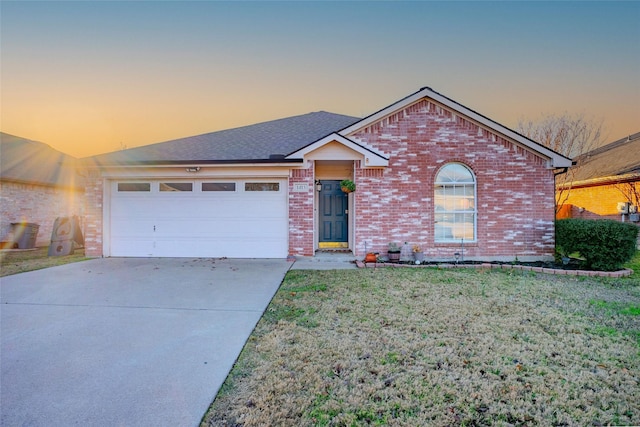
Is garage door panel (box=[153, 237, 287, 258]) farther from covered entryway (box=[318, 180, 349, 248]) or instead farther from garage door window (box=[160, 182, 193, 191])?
covered entryway (box=[318, 180, 349, 248])

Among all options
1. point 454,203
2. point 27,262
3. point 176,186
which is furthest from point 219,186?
point 454,203

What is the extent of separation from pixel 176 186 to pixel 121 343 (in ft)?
23.1

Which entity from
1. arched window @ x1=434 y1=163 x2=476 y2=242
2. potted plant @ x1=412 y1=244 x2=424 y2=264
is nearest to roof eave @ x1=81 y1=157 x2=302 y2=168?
potted plant @ x1=412 y1=244 x2=424 y2=264

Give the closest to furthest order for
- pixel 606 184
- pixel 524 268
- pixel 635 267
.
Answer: pixel 524 268, pixel 635 267, pixel 606 184

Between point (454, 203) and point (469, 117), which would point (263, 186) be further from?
point (469, 117)

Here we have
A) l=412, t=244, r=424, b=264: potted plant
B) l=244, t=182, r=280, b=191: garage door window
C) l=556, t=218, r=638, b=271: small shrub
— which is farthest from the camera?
l=244, t=182, r=280, b=191: garage door window

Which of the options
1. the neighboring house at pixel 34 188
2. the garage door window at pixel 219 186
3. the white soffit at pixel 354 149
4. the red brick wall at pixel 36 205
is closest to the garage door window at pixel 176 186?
the garage door window at pixel 219 186

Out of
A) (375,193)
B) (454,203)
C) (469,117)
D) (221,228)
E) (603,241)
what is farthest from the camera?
(221,228)

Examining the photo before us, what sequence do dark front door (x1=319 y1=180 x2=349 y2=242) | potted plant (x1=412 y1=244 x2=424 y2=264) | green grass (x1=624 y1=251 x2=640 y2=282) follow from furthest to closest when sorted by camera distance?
dark front door (x1=319 y1=180 x2=349 y2=242) → potted plant (x1=412 y1=244 x2=424 y2=264) → green grass (x1=624 y1=251 x2=640 y2=282)

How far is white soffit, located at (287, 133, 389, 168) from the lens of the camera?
880 cm

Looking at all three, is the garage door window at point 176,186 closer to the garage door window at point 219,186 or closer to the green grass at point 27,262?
the garage door window at point 219,186

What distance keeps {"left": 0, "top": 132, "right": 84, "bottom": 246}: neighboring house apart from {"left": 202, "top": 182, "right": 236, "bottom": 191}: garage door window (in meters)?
6.92

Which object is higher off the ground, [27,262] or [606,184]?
[606,184]

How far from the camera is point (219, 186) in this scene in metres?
9.69
